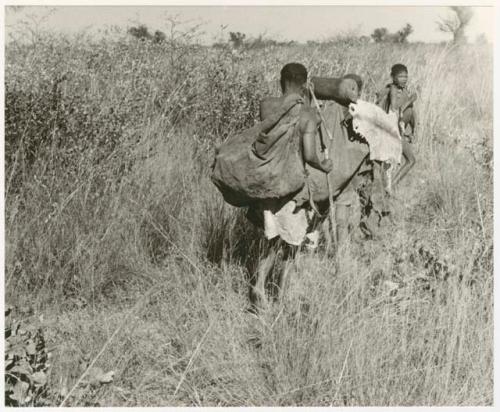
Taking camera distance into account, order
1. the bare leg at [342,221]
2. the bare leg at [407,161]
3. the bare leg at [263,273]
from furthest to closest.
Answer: the bare leg at [407,161]
the bare leg at [342,221]
the bare leg at [263,273]

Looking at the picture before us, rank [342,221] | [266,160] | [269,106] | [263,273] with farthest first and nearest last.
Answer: [342,221] < [263,273] < [269,106] < [266,160]

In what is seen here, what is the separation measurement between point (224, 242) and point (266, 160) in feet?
3.83

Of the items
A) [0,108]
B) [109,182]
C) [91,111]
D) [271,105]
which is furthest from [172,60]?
Result: [271,105]

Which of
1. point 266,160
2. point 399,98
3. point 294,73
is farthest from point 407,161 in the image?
point 266,160

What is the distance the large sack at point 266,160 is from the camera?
313 centimetres

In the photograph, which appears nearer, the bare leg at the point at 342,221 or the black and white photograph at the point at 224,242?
the black and white photograph at the point at 224,242

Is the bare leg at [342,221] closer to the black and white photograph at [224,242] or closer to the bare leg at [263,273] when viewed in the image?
the black and white photograph at [224,242]

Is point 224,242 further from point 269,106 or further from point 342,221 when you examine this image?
point 269,106

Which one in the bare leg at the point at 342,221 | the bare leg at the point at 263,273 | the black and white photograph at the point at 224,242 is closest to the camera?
the black and white photograph at the point at 224,242

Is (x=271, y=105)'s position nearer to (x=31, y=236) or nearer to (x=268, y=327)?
(x=268, y=327)

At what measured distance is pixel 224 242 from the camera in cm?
419

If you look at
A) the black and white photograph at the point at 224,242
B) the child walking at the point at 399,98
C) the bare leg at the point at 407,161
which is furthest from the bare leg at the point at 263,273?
the child walking at the point at 399,98

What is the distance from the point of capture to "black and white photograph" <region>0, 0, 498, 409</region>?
3025mm

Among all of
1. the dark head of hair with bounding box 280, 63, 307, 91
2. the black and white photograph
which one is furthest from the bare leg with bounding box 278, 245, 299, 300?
the dark head of hair with bounding box 280, 63, 307, 91
